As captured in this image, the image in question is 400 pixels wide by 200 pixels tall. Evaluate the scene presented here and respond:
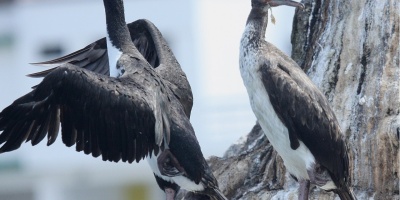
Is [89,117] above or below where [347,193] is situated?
above

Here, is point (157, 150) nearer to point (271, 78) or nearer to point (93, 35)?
point (271, 78)

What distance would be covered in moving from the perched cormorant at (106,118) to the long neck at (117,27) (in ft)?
2.02

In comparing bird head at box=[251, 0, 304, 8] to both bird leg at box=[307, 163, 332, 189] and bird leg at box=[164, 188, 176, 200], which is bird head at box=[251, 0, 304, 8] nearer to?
bird leg at box=[307, 163, 332, 189]

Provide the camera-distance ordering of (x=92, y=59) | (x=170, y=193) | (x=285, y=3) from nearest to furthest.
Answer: (x=285, y=3), (x=170, y=193), (x=92, y=59)

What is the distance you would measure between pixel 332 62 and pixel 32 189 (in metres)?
21.7

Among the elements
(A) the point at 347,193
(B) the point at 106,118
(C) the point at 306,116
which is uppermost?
(B) the point at 106,118

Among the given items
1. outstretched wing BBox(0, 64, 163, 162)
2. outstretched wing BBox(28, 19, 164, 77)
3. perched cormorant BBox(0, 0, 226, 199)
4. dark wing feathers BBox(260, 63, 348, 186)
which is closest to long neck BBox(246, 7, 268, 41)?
dark wing feathers BBox(260, 63, 348, 186)

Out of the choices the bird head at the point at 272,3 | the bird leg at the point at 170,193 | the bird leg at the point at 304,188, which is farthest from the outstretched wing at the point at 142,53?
the bird leg at the point at 304,188

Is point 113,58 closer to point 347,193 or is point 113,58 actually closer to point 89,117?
point 89,117

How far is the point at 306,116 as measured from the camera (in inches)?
763

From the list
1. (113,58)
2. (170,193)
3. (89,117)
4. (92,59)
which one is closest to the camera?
(89,117)

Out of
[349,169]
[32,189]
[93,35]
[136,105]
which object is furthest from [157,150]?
[32,189]

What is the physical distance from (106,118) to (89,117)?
0.53 ft

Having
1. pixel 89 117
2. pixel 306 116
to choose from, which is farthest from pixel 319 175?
pixel 89 117
